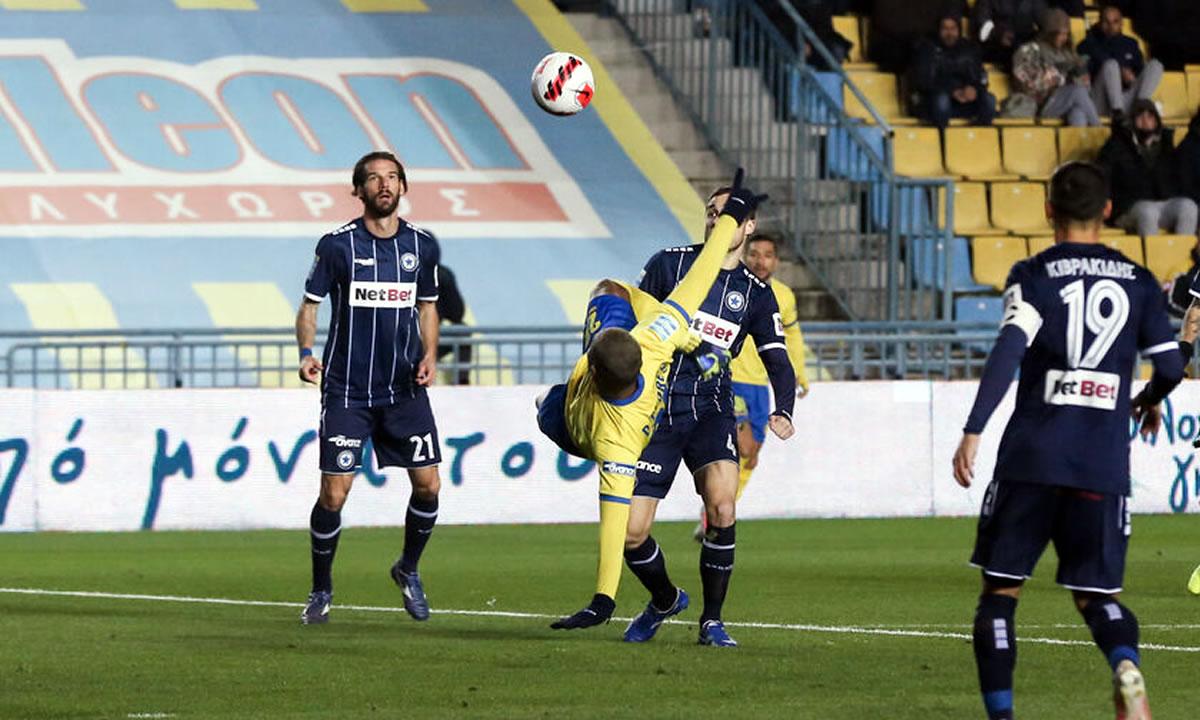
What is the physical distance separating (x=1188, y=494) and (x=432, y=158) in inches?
334

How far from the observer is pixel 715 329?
10266 millimetres

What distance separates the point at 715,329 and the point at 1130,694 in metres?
3.84

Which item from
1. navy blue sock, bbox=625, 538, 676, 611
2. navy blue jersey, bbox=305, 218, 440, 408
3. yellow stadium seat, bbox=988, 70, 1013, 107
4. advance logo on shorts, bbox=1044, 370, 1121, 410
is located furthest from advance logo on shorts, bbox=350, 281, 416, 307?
yellow stadium seat, bbox=988, 70, 1013, 107

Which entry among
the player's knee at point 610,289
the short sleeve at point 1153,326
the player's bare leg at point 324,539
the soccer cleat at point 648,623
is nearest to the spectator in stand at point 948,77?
the player's bare leg at point 324,539

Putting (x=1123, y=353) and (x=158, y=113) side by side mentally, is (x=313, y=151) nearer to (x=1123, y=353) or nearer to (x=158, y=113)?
(x=158, y=113)

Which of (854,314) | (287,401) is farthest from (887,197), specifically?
(287,401)

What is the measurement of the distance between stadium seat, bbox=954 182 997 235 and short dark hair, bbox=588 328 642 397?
15.5 meters

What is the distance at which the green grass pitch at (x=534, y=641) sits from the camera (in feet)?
26.6

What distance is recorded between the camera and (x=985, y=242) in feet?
76.7

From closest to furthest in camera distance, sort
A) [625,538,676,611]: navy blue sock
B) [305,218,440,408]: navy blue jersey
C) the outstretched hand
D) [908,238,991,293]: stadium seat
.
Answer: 1. the outstretched hand
2. [625,538,676,611]: navy blue sock
3. [305,218,440,408]: navy blue jersey
4. [908,238,991,293]: stadium seat

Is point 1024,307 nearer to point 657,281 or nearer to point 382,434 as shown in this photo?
point 657,281

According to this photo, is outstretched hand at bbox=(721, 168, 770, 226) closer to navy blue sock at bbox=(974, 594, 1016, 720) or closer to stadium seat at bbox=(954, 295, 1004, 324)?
navy blue sock at bbox=(974, 594, 1016, 720)

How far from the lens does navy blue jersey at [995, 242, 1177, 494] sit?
23.1 ft

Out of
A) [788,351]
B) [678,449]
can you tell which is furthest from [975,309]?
[678,449]
